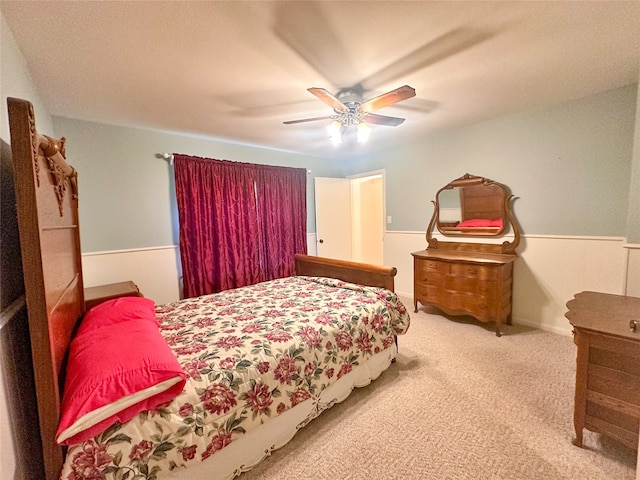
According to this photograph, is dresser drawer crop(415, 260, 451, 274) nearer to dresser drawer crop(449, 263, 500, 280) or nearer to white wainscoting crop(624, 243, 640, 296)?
dresser drawer crop(449, 263, 500, 280)

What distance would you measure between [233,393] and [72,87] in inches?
100

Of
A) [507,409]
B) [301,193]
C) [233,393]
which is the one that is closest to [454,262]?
[507,409]

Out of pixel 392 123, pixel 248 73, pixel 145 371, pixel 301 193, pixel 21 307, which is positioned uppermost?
pixel 248 73

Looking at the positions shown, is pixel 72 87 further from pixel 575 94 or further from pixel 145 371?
pixel 575 94

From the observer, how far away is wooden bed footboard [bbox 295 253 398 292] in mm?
2434

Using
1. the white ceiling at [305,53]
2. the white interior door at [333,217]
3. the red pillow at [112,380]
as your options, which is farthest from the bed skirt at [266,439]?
the white interior door at [333,217]

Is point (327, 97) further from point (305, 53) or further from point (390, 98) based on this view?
point (390, 98)

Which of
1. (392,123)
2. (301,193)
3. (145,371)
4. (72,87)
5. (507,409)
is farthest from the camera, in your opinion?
(301,193)

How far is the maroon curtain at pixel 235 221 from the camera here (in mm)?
3342

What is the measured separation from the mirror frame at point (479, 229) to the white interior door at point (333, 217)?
1.63 m

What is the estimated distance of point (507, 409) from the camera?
1828 millimetres

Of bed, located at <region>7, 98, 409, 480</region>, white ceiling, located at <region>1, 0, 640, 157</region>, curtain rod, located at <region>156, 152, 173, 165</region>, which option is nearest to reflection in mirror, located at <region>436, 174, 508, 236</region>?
white ceiling, located at <region>1, 0, 640, 157</region>

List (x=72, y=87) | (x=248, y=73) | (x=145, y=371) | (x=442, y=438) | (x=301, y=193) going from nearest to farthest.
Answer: (x=145, y=371)
(x=442, y=438)
(x=248, y=73)
(x=72, y=87)
(x=301, y=193)

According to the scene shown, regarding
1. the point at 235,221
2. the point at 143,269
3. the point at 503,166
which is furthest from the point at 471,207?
the point at 143,269
